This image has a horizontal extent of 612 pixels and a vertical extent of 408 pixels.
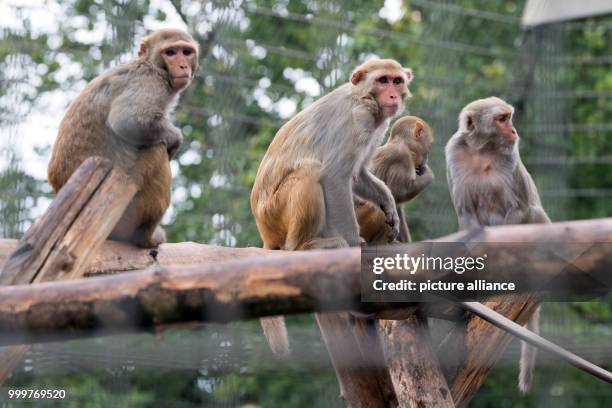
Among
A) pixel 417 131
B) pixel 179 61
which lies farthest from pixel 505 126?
pixel 179 61

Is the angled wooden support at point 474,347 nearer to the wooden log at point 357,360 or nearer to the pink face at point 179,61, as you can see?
the wooden log at point 357,360

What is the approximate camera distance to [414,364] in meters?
5.10

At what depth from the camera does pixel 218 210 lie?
8336 millimetres

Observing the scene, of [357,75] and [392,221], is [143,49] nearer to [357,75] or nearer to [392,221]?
[357,75]

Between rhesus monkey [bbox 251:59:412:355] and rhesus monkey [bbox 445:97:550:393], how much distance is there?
0.87 metres

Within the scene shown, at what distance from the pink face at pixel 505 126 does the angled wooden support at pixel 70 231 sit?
10.0 ft

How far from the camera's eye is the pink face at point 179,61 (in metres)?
5.20

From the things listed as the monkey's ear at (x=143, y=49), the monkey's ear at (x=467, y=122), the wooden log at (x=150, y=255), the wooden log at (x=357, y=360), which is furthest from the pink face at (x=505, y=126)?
the monkey's ear at (x=143, y=49)

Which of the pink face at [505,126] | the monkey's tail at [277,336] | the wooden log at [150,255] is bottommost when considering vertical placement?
the monkey's tail at [277,336]

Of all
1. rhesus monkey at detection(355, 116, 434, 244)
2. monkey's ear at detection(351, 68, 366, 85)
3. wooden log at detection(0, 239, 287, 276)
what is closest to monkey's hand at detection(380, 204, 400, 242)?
rhesus monkey at detection(355, 116, 434, 244)

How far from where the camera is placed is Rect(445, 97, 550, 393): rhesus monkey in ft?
20.5

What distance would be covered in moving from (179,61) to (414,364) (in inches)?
84.9

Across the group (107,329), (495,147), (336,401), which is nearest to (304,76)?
(336,401)

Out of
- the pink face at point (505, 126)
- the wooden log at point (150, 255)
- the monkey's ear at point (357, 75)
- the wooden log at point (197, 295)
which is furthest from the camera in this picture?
the pink face at point (505, 126)
